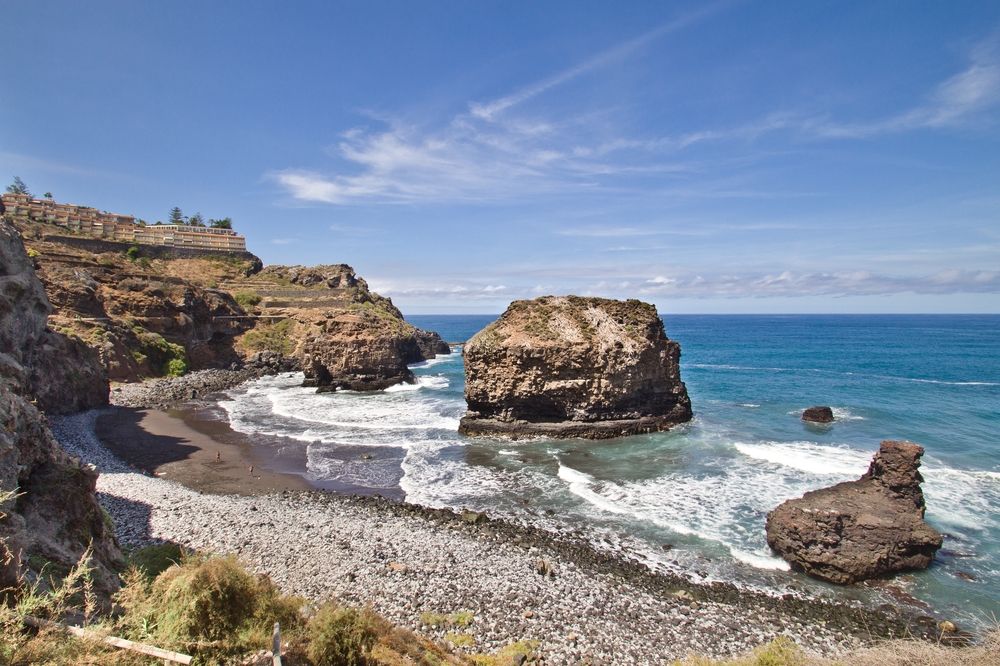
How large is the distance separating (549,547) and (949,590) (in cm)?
1054

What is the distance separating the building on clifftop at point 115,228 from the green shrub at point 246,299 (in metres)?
15.2

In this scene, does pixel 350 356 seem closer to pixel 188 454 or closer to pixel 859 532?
pixel 188 454

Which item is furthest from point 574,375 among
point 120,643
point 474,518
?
point 120,643

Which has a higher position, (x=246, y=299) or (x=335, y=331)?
(x=246, y=299)

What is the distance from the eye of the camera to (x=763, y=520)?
1662 cm

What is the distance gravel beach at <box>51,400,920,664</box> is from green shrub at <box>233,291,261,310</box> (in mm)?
48475

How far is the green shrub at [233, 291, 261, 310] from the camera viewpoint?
62156mm

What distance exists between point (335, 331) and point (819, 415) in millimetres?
38466

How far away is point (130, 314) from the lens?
45188 millimetres

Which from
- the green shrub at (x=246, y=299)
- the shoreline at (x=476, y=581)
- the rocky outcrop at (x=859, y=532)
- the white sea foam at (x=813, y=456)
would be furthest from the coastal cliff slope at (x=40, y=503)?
the green shrub at (x=246, y=299)

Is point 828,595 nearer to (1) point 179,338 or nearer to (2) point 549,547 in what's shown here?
(2) point 549,547

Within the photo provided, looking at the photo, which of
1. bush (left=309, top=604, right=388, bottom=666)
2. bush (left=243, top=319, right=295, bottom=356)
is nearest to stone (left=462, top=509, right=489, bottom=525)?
bush (left=309, top=604, right=388, bottom=666)

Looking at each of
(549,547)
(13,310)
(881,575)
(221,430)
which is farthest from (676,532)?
(13,310)

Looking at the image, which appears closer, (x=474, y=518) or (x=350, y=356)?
(x=474, y=518)
